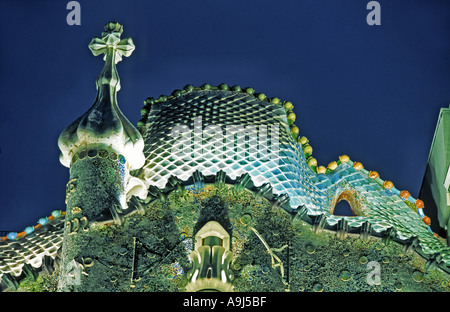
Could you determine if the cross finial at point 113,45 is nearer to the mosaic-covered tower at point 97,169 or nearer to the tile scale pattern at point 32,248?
the mosaic-covered tower at point 97,169

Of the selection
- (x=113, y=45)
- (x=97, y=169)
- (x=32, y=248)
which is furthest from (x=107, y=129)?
(x=32, y=248)

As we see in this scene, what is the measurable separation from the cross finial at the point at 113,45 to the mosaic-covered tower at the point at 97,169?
0.45m

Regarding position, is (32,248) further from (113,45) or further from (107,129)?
(113,45)

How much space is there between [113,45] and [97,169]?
218 centimetres

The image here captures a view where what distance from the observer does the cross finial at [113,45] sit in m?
14.2

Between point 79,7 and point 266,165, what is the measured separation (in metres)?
4.59

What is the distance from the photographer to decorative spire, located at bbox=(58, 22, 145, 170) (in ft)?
43.2

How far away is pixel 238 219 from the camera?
1259 centimetres

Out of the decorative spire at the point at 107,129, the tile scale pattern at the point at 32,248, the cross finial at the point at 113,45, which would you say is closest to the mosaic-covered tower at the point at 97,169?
the decorative spire at the point at 107,129

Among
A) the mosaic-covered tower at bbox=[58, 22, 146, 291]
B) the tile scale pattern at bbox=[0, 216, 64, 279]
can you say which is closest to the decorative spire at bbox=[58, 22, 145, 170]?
the mosaic-covered tower at bbox=[58, 22, 146, 291]

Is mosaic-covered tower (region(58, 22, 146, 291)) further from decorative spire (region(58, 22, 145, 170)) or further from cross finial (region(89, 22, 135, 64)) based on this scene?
cross finial (region(89, 22, 135, 64))
